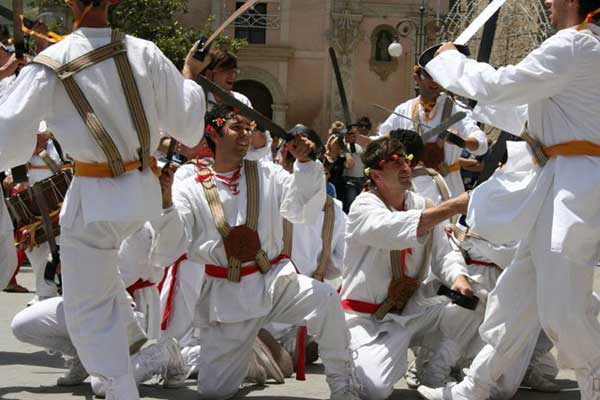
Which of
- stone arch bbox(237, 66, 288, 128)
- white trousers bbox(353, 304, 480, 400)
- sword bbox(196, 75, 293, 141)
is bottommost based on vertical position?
stone arch bbox(237, 66, 288, 128)

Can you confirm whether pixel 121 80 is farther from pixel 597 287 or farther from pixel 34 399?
pixel 597 287

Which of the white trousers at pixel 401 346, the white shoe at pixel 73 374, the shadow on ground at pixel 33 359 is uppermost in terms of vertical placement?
the white trousers at pixel 401 346

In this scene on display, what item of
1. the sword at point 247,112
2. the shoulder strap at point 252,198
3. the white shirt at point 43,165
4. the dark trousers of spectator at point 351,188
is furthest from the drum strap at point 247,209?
the dark trousers of spectator at point 351,188

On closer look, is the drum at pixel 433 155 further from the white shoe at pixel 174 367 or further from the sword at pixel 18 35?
the sword at pixel 18 35

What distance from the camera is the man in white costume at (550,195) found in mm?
4617

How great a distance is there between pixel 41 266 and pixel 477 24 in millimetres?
3693

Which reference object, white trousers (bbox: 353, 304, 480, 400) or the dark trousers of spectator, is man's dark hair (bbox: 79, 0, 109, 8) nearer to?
white trousers (bbox: 353, 304, 480, 400)

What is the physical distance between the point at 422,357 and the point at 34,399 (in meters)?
2.01

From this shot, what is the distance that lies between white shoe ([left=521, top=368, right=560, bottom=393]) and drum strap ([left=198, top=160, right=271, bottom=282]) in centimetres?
149

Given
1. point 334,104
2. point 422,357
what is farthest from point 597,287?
point 334,104

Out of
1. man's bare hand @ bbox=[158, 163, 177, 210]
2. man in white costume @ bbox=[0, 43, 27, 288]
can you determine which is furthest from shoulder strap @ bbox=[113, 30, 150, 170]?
man in white costume @ bbox=[0, 43, 27, 288]

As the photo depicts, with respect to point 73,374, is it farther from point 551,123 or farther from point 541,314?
point 551,123

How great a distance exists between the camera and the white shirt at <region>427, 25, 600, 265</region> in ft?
15.1

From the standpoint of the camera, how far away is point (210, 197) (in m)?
5.72
